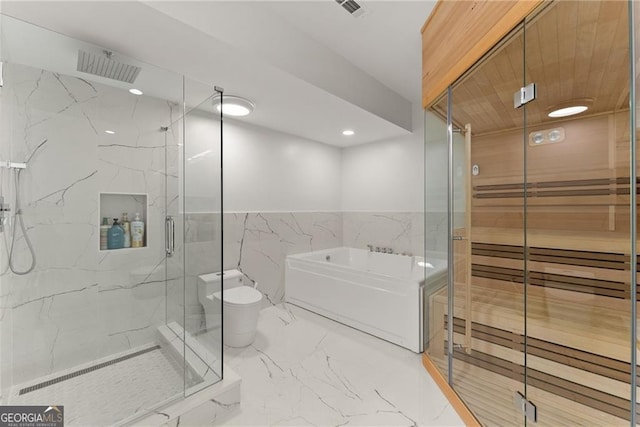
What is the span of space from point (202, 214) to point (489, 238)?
84.7 inches

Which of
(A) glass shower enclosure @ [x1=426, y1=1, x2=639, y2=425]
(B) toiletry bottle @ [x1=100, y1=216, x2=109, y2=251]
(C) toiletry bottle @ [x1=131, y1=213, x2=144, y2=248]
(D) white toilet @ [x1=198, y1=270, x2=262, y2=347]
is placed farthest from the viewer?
(D) white toilet @ [x1=198, y1=270, x2=262, y2=347]

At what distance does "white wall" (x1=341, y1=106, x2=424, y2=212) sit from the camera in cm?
342

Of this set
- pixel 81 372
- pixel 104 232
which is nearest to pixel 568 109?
pixel 104 232

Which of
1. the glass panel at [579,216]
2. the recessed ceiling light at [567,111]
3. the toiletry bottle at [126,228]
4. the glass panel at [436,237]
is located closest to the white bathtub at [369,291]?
the glass panel at [436,237]

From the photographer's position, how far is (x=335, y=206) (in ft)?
13.6

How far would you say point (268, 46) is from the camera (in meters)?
1.80

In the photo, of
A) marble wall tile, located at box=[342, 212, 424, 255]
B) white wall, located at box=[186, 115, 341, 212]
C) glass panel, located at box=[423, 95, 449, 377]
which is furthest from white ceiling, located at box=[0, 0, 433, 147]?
marble wall tile, located at box=[342, 212, 424, 255]

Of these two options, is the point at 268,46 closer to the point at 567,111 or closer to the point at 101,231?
the point at 101,231

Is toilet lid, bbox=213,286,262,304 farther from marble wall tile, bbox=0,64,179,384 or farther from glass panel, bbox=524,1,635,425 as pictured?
glass panel, bbox=524,1,635,425

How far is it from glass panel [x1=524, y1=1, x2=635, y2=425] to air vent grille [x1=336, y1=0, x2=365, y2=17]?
1028 mm

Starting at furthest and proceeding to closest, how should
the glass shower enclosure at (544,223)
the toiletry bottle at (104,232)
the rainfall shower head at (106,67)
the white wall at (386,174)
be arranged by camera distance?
1. the white wall at (386,174)
2. the toiletry bottle at (104,232)
3. the rainfall shower head at (106,67)
4. the glass shower enclosure at (544,223)

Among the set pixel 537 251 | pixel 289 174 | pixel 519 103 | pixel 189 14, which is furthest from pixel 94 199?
pixel 537 251

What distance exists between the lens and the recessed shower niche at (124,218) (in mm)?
1875

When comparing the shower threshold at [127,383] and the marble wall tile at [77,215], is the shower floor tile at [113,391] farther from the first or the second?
the marble wall tile at [77,215]
